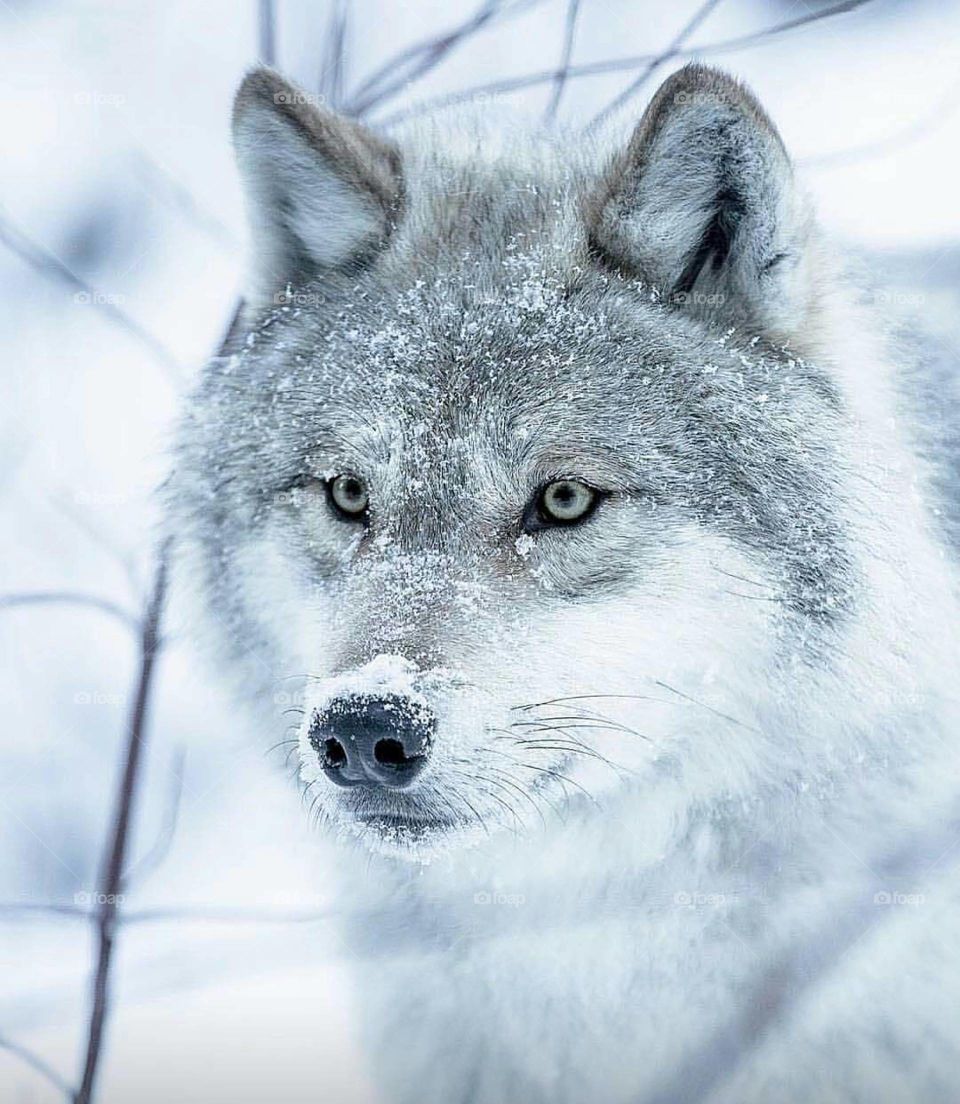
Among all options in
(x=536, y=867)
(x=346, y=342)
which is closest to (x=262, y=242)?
(x=346, y=342)

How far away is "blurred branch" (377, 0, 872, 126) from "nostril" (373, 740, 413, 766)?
1921 mm

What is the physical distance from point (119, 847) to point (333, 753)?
1.23m

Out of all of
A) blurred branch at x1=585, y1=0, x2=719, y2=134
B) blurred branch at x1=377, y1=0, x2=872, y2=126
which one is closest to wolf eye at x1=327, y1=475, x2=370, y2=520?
blurred branch at x1=585, y1=0, x2=719, y2=134

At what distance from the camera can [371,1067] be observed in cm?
274

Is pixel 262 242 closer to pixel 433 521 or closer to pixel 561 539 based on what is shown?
pixel 433 521

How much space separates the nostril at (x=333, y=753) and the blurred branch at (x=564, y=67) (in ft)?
5.84

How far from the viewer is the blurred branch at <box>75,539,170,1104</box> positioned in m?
2.56

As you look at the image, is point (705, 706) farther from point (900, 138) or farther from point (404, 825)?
point (900, 138)

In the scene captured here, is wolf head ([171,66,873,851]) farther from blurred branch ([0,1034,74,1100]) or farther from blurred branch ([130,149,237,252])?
blurred branch ([130,149,237,252])

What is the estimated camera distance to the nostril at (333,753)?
186cm

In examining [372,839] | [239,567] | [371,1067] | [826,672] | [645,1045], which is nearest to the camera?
[372,839]

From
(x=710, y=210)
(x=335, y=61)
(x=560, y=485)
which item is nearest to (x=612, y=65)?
(x=335, y=61)

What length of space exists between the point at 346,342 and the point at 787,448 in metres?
0.95

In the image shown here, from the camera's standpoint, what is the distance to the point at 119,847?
282 cm
